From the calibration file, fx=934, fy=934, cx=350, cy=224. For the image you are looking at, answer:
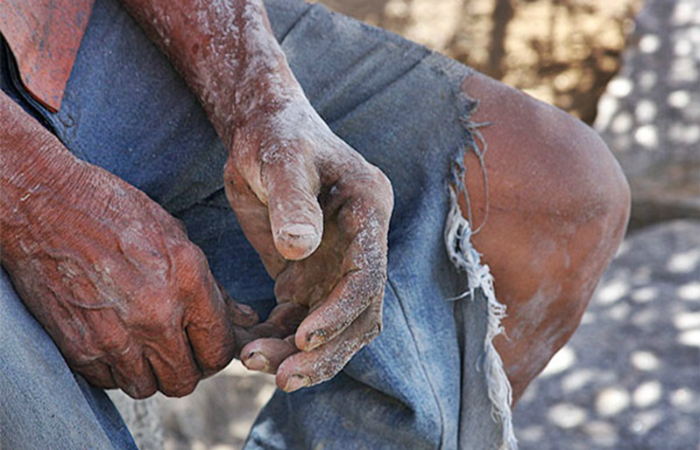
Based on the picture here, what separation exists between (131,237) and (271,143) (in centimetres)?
18

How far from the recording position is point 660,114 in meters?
3.01

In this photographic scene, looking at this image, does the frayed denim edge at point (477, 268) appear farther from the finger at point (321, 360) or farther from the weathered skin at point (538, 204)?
the finger at point (321, 360)

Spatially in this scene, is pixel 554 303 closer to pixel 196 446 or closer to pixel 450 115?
pixel 450 115

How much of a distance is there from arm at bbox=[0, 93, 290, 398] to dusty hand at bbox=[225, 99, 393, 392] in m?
0.10

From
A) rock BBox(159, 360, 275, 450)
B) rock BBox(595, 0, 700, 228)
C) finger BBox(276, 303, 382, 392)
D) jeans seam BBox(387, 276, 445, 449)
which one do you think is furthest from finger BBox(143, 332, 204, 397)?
rock BBox(595, 0, 700, 228)

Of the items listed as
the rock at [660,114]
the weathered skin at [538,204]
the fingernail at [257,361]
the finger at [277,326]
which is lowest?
the rock at [660,114]

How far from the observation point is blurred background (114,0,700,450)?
2.13 metres

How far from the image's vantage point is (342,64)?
126 cm

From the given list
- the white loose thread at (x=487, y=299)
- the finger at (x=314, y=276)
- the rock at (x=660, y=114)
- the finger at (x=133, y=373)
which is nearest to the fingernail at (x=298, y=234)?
the finger at (x=314, y=276)

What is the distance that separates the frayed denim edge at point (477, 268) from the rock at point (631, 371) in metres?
0.97

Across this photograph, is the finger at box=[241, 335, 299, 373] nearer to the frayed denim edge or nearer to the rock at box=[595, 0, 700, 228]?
the frayed denim edge

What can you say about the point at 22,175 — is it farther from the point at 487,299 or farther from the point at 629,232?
the point at 629,232

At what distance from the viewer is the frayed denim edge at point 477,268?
117cm

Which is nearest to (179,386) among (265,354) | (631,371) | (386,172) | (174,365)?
(174,365)
